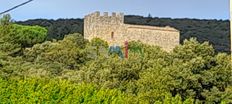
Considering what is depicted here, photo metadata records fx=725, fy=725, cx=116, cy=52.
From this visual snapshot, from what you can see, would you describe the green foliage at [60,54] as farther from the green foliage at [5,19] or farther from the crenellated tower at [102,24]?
the crenellated tower at [102,24]

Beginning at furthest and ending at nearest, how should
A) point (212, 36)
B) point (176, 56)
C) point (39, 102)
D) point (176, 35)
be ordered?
point (176, 35)
point (212, 36)
point (176, 56)
point (39, 102)

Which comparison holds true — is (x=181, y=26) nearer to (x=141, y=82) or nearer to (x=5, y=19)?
(x=5, y=19)

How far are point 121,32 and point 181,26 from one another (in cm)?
1154

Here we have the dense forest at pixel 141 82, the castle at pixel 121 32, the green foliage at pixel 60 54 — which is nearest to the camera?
the dense forest at pixel 141 82

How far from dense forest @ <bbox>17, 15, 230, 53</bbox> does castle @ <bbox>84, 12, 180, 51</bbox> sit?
70.7 inches

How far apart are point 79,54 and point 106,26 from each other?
30.2m

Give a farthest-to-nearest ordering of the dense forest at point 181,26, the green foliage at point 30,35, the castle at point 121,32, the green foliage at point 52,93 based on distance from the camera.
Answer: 1. the castle at point 121,32
2. the dense forest at point 181,26
3. the green foliage at point 30,35
4. the green foliage at point 52,93

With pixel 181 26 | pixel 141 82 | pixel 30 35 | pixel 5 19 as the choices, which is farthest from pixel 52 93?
pixel 181 26

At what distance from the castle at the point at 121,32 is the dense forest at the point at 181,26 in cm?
180

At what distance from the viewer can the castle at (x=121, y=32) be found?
248ft

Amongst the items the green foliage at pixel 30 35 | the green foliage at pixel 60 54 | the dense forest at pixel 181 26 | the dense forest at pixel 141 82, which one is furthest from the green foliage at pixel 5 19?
the dense forest at pixel 181 26

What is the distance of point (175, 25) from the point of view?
88625mm

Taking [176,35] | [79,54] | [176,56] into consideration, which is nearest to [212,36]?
[176,35]

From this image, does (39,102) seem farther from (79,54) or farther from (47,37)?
(47,37)
